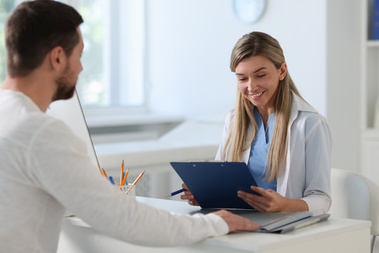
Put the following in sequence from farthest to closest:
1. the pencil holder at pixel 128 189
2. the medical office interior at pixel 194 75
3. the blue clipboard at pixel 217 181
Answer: the medical office interior at pixel 194 75 < the pencil holder at pixel 128 189 < the blue clipboard at pixel 217 181

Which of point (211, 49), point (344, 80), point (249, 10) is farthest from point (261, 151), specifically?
point (211, 49)

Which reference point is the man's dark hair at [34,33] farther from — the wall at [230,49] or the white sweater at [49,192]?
the wall at [230,49]

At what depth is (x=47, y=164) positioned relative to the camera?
1108 mm

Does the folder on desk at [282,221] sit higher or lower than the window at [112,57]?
lower


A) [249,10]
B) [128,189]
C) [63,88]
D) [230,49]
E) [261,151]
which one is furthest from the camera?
[230,49]

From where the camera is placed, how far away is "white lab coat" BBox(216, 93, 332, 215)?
1820mm

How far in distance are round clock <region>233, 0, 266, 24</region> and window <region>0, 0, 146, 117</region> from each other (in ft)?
3.59

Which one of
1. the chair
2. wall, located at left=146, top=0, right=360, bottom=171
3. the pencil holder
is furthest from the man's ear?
wall, located at left=146, top=0, right=360, bottom=171

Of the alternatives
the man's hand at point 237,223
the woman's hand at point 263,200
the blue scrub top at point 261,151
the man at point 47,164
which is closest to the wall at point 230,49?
the blue scrub top at point 261,151

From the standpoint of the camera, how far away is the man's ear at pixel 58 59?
1193mm

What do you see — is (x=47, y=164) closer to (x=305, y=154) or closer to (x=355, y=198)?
(x=305, y=154)

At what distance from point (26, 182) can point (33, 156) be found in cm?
6

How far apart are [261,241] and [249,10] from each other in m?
3.08

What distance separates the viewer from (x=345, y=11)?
12.3 ft
